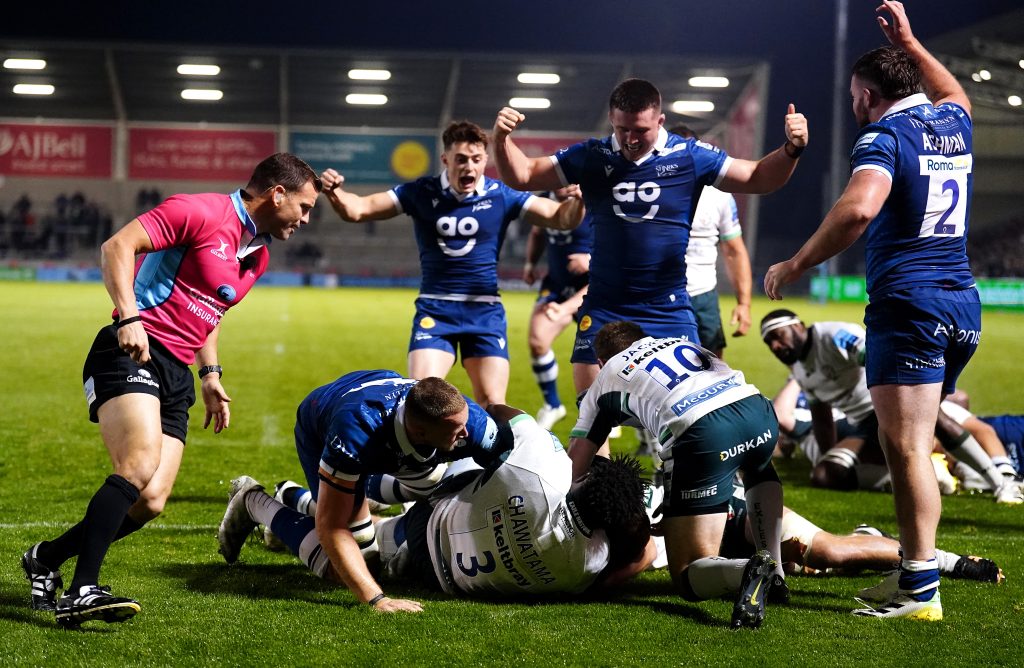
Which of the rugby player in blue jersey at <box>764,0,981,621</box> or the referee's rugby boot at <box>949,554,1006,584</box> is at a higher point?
the rugby player in blue jersey at <box>764,0,981,621</box>

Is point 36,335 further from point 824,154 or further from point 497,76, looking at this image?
point 824,154

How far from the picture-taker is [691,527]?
4.29 m

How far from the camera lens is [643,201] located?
5488mm

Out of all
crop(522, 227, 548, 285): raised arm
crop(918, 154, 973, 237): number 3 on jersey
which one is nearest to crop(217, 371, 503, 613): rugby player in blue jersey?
crop(918, 154, 973, 237): number 3 on jersey

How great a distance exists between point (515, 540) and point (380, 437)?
2.14 ft

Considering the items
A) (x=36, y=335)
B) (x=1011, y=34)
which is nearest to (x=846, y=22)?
(x=1011, y=34)

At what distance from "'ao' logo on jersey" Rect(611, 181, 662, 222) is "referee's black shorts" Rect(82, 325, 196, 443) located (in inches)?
93.4

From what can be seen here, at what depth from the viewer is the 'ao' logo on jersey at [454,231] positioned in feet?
22.2

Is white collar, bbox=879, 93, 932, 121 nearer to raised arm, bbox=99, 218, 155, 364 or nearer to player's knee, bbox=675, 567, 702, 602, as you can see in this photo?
player's knee, bbox=675, 567, 702, 602

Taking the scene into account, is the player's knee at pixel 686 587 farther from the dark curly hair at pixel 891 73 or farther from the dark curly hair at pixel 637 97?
the dark curly hair at pixel 637 97

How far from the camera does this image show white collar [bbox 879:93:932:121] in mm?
4270

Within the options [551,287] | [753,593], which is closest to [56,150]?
[551,287]

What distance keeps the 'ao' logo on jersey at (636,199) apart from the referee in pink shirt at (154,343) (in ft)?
5.40

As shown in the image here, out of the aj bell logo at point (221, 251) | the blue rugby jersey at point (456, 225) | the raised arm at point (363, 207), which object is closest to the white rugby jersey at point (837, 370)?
the blue rugby jersey at point (456, 225)
